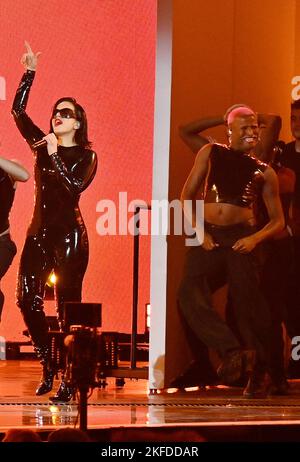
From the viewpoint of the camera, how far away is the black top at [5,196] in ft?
21.6

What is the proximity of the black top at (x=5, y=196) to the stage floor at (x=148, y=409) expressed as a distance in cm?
100

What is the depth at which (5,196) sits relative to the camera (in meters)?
6.62

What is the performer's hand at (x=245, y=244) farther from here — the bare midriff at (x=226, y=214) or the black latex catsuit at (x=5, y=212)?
the black latex catsuit at (x=5, y=212)

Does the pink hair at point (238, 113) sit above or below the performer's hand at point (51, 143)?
above

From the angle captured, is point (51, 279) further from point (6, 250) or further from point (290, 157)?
point (290, 157)

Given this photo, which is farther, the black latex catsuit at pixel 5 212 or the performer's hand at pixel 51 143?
the black latex catsuit at pixel 5 212

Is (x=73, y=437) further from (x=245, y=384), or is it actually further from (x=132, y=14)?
(x=132, y=14)

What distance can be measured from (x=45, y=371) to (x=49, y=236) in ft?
2.52

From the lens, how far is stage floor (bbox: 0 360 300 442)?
4887 millimetres

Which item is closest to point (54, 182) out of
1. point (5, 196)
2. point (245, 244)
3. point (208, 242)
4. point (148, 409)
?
point (5, 196)

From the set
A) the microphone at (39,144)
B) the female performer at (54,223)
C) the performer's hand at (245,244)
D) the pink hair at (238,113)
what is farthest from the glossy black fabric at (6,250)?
the pink hair at (238,113)

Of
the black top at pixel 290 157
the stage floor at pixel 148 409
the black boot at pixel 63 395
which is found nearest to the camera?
the stage floor at pixel 148 409

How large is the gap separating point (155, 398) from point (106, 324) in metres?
2.85

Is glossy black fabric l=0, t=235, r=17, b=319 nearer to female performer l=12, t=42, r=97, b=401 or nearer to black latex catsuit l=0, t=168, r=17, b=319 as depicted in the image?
black latex catsuit l=0, t=168, r=17, b=319
